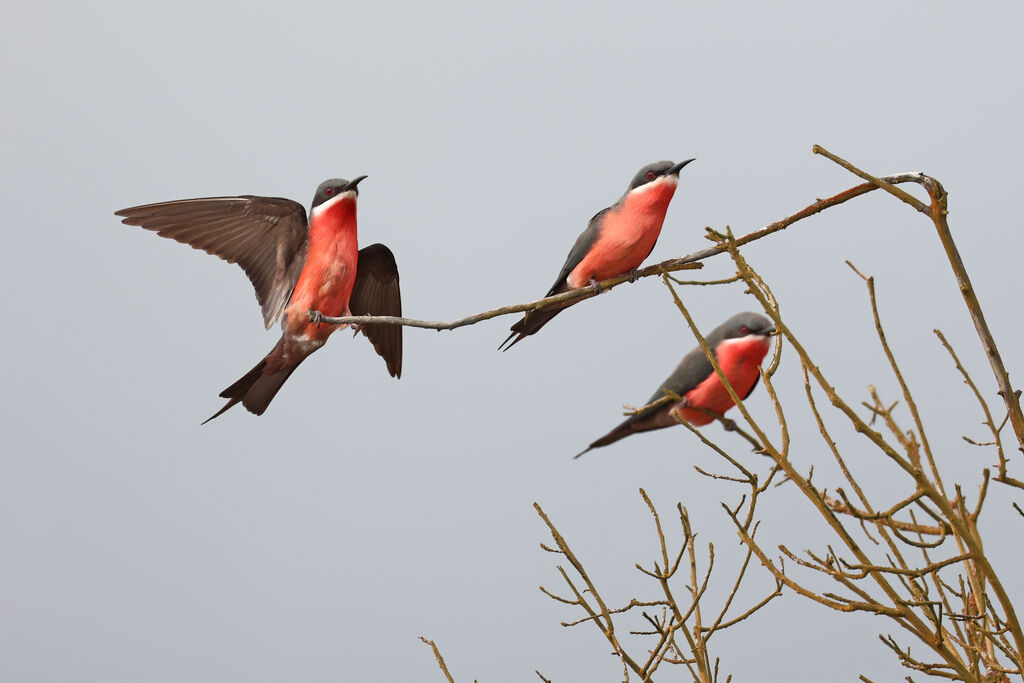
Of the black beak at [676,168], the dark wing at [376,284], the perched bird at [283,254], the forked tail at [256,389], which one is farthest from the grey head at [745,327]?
the dark wing at [376,284]

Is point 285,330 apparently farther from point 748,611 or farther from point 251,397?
point 748,611

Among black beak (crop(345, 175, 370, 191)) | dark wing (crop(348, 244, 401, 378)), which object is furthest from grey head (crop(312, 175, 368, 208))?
dark wing (crop(348, 244, 401, 378))

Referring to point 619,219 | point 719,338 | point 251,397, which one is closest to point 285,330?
point 251,397

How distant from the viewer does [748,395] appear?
229 cm

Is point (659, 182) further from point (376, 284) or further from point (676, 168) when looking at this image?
point (376, 284)

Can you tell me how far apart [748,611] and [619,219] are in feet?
3.53

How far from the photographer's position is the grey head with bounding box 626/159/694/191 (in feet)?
7.89

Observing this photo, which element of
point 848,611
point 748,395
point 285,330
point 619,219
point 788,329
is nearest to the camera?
point 788,329

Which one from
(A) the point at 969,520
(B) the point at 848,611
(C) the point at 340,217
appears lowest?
(B) the point at 848,611

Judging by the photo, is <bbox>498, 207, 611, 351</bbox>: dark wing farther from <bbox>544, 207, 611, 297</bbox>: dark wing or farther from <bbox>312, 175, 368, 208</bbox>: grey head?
<bbox>312, 175, 368, 208</bbox>: grey head

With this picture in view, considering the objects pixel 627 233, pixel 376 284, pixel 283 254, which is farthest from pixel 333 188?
pixel 627 233

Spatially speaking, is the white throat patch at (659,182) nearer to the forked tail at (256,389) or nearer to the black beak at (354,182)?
the black beak at (354,182)

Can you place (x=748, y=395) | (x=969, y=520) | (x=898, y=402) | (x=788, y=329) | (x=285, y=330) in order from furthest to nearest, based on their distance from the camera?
(x=285, y=330) → (x=748, y=395) → (x=898, y=402) → (x=969, y=520) → (x=788, y=329)

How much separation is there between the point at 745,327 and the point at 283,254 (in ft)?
4.66
